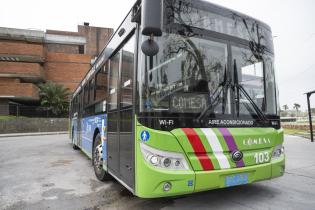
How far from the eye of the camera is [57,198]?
468 cm

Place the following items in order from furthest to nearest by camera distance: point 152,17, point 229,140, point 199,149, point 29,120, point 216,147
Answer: point 29,120 → point 229,140 → point 216,147 → point 199,149 → point 152,17

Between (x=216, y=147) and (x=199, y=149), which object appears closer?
(x=199, y=149)

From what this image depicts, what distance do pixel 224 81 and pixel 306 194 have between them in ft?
8.98

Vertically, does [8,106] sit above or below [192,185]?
above

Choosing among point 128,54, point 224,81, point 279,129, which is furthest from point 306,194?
point 128,54

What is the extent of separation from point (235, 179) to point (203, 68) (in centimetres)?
163

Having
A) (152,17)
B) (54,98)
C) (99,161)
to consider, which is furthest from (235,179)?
(54,98)

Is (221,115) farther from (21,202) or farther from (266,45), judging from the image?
(21,202)

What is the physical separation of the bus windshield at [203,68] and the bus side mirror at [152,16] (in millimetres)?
451

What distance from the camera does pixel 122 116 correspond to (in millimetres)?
4109

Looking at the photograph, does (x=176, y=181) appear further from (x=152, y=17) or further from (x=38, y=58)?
(x=38, y=58)

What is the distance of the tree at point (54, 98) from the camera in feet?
104

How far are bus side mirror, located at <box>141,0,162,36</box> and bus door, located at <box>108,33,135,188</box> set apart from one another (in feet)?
2.77

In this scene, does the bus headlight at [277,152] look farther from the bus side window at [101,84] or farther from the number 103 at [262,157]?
the bus side window at [101,84]
